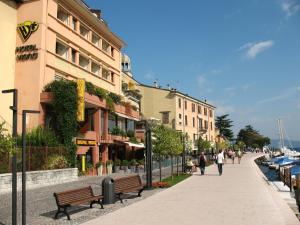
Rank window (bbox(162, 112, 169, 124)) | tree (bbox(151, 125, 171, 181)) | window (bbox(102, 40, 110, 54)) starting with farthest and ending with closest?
window (bbox(162, 112, 169, 124)) < window (bbox(102, 40, 110, 54)) < tree (bbox(151, 125, 171, 181))

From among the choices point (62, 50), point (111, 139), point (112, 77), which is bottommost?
point (111, 139)

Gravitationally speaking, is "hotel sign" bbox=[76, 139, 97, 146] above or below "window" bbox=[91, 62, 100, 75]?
below

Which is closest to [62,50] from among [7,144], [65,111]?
[65,111]

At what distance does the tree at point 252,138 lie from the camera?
5714 inches

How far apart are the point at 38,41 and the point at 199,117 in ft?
178

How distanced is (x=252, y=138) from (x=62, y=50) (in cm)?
12078

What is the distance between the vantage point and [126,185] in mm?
16734

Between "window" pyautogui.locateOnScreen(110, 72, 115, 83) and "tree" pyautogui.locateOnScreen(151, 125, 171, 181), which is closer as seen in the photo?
"tree" pyautogui.locateOnScreen(151, 125, 171, 181)

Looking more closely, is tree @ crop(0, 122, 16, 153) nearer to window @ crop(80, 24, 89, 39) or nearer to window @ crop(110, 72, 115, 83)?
window @ crop(80, 24, 89, 39)

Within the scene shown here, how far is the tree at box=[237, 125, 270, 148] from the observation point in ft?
476

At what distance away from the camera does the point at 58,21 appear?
32125 mm

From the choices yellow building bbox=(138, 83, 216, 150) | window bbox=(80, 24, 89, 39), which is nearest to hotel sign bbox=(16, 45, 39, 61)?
window bbox=(80, 24, 89, 39)

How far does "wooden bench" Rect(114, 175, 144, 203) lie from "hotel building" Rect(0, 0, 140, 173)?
13.8 metres

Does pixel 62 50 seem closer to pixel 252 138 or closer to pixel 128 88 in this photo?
pixel 128 88
